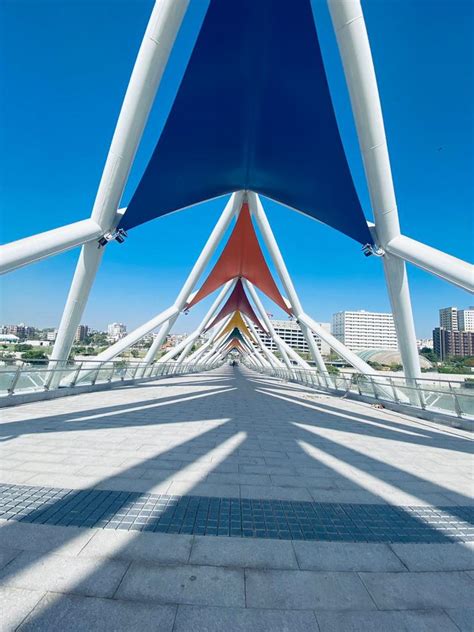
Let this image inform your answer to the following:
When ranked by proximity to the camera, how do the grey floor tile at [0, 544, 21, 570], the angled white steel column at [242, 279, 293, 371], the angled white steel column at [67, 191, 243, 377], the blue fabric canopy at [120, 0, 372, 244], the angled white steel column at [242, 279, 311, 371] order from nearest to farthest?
the grey floor tile at [0, 544, 21, 570]
the blue fabric canopy at [120, 0, 372, 244]
the angled white steel column at [67, 191, 243, 377]
the angled white steel column at [242, 279, 311, 371]
the angled white steel column at [242, 279, 293, 371]

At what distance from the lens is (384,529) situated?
9.55 feet

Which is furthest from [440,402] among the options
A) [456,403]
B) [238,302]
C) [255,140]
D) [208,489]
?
[238,302]

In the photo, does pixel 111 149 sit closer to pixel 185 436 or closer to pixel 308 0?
pixel 308 0

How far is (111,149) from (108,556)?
818cm

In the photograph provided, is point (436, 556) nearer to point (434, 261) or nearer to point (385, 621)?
point (385, 621)

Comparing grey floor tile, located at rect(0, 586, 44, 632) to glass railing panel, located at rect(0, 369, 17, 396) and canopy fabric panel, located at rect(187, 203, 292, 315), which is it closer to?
glass railing panel, located at rect(0, 369, 17, 396)

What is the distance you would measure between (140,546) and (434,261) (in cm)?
737

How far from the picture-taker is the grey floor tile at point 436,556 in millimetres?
2420

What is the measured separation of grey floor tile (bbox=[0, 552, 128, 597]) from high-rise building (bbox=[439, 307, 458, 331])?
100794 mm

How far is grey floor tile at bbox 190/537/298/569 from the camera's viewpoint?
2322 mm

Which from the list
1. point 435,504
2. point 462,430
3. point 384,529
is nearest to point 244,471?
point 384,529

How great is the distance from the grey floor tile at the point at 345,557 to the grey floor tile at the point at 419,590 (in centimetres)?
10

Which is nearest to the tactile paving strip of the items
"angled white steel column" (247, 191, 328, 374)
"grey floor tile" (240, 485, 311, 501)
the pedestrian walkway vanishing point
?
the pedestrian walkway vanishing point

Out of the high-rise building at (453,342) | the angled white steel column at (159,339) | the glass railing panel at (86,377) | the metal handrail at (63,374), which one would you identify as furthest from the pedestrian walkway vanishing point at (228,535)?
the high-rise building at (453,342)
